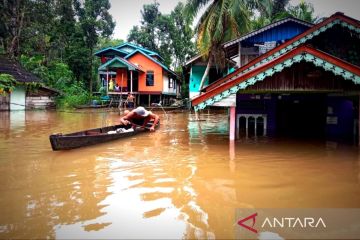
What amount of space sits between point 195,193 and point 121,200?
135cm

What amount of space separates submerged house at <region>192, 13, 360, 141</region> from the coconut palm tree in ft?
11.1

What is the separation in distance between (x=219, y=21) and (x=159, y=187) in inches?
654

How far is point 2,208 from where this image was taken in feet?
15.3

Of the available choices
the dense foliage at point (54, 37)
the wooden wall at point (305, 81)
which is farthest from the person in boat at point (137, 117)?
the dense foliage at point (54, 37)

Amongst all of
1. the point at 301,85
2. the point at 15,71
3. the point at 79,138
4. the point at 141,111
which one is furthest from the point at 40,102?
the point at 301,85

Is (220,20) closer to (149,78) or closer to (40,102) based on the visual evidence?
(149,78)

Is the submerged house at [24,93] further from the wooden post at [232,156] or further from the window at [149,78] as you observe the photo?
the wooden post at [232,156]

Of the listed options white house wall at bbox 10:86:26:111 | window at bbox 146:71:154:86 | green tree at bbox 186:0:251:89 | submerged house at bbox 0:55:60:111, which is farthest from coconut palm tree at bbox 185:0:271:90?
white house wall at bbox 10:86:26:111

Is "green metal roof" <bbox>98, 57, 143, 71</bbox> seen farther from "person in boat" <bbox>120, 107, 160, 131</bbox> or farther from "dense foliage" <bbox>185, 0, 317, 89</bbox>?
"person in boat" <bbox>120, 107, 160, 131</bbox>

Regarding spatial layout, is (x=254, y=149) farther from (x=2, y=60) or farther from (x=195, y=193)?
(x=2, y=60)

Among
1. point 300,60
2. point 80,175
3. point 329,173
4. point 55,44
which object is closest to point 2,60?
point 55,44

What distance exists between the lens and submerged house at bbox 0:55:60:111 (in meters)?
25.5

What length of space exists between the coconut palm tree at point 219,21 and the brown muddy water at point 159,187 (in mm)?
12606

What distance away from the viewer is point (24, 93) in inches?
1099
